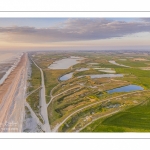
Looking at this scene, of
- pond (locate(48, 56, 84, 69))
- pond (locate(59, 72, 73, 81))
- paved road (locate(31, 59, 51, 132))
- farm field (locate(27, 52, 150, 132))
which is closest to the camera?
paved road (locate(31, 59, 51, 132))

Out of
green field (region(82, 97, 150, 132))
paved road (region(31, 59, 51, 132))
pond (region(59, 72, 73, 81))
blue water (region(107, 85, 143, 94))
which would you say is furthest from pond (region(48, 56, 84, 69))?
green field (region(82, 97, 150, 132))

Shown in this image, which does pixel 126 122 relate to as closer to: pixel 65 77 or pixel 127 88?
pixel 127 88

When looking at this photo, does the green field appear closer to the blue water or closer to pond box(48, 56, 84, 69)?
the blue water

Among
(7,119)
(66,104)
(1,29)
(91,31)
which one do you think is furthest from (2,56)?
(91,31)

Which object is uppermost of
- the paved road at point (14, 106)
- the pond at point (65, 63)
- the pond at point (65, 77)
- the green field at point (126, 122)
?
the pond at point (65, 63)

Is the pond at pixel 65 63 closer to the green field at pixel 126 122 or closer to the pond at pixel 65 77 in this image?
the pond at pixel 65 77

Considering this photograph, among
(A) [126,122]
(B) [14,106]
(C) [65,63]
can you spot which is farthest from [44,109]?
(A) [126,122]

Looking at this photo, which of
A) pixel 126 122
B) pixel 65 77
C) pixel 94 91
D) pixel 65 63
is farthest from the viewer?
pixel 65 63

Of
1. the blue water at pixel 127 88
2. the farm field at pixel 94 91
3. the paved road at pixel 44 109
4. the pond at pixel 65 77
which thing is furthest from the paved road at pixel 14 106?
the blue water at pixel 127 88
